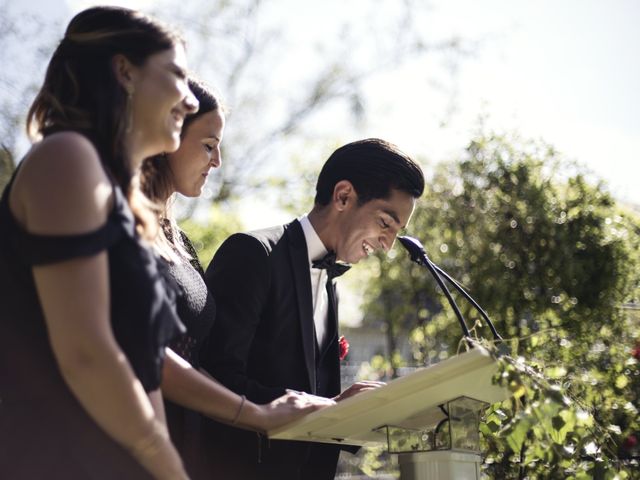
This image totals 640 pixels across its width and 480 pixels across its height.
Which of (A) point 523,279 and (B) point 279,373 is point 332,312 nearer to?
(B) point 279,373

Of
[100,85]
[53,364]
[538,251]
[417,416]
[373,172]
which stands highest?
[538,251]

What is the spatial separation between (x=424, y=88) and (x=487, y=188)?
267 inches

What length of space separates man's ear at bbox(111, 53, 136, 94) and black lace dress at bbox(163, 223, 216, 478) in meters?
0.71

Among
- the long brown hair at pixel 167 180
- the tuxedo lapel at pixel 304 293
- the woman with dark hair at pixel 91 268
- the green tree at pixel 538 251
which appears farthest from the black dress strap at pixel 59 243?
the green tree at pixel 538 251

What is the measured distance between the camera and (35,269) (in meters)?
1.37

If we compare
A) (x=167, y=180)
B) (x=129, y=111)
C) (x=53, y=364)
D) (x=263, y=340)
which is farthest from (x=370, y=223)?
(x=53, y=364)

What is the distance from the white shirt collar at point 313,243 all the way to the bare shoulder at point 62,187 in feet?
5.07

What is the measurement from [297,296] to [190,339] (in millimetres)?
508

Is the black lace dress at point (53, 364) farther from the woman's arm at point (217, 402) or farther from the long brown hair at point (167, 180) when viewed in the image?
the long brown hair at point (167, 180)

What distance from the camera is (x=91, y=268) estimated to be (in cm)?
137

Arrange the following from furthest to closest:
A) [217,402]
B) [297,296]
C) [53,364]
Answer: [297,296] → [217,402] → [53,364]

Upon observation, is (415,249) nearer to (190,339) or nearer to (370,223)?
(370,223)

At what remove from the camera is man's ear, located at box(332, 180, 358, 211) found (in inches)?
118

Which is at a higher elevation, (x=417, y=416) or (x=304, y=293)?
(x=304, y=293)
